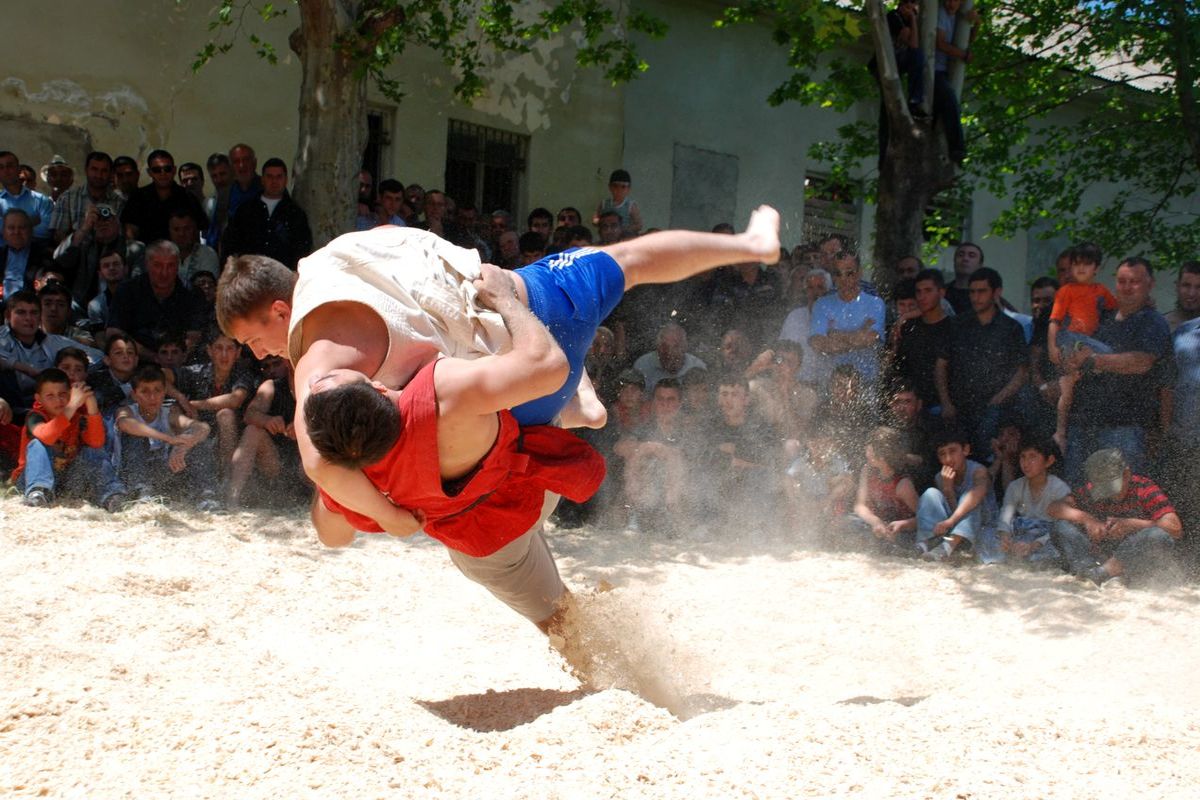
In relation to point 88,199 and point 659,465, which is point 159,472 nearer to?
point 88,199

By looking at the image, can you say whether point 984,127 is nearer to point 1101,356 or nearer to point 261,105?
point 1101,356

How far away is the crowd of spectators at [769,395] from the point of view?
5402mm

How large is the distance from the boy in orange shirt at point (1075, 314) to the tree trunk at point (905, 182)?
1.54 meters

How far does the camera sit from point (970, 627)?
15.0 feet

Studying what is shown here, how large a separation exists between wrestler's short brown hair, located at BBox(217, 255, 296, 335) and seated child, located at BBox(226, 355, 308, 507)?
2.89m

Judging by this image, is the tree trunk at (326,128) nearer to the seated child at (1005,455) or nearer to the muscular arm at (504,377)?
the seated child at (1005,455)

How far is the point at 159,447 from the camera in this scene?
5.75m

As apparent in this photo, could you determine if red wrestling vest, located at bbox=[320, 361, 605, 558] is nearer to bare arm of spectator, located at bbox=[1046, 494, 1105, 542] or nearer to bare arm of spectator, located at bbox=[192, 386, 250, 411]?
bare arm of spectator, located at bbox=[1046, 494, 1105, 542]

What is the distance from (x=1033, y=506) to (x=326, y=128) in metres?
4.40

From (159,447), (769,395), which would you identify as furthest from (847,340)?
(159,447)

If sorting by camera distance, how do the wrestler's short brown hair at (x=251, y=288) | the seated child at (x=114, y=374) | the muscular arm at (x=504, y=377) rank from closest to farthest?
the muscular arm at (x=504, y=377) < the wrestler's short brown hair at (x=251, y=288) < the seated child at (x=114, y=374)

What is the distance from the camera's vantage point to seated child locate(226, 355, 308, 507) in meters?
5.87

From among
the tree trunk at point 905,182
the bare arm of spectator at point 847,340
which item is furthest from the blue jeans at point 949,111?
the bare arm of spectator at point 847,340

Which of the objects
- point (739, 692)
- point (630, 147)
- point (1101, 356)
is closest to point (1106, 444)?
point (1101, 356)
